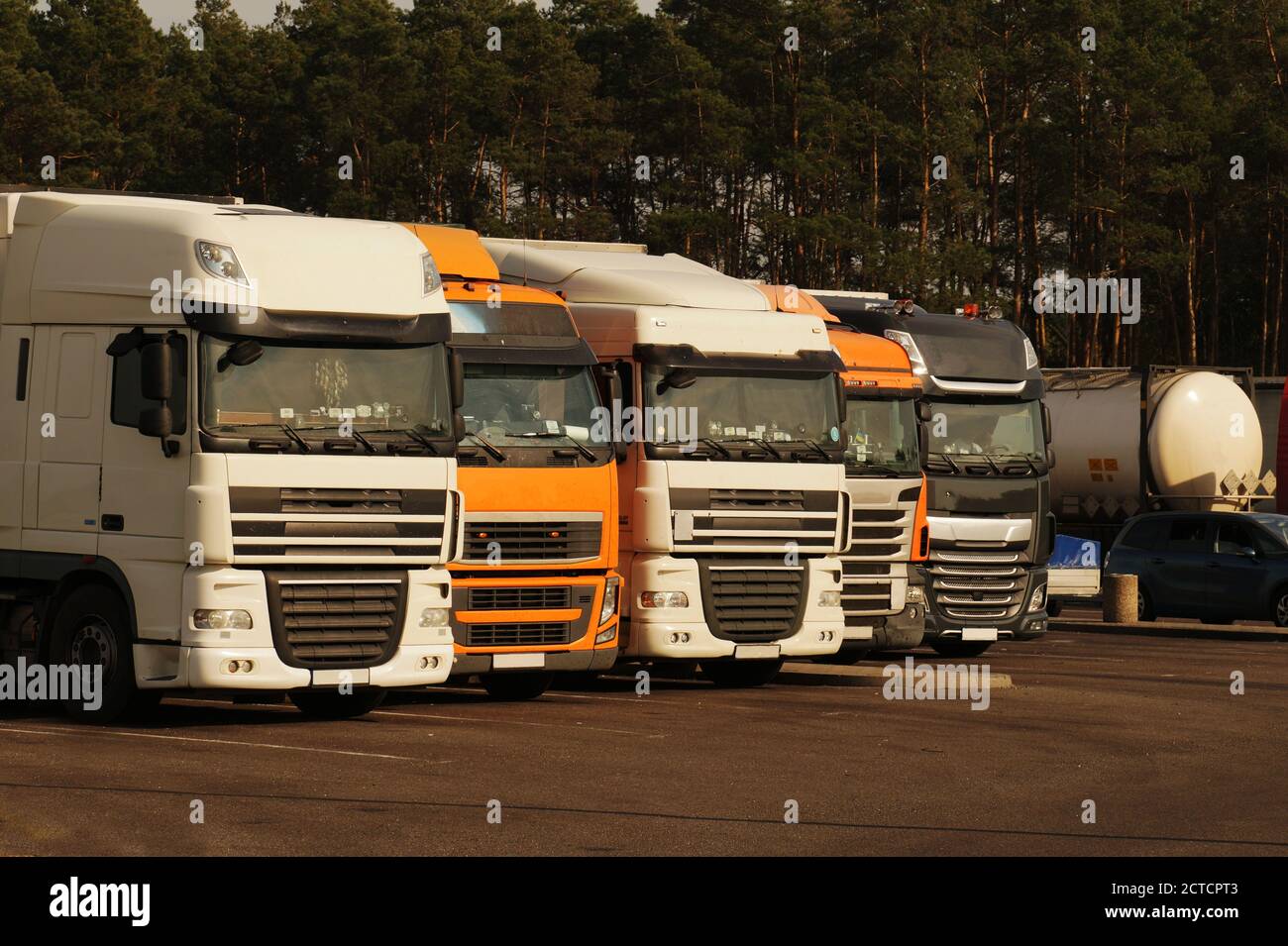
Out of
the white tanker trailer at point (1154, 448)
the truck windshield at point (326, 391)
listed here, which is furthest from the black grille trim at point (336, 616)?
the white tanker trailer at point (1154, 448)

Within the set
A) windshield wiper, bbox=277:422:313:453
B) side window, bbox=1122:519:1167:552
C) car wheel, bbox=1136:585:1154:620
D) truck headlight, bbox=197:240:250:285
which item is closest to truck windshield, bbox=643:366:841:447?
windshield wiper, bbox=277:422:313:453

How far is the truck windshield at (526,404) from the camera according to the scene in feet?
57.2

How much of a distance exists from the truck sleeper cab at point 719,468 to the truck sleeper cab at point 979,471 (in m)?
4.13

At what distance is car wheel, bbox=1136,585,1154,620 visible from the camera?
32812mm

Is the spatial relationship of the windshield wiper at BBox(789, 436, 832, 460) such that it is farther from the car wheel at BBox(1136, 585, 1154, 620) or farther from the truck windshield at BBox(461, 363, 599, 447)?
the car wheel at BBox(1136, 585, 1154, 620)

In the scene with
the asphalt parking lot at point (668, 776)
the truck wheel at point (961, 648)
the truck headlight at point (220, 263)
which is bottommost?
the asphalt parking lot at point (668, 776)

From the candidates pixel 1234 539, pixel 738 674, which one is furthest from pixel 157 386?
pixel 1234 539

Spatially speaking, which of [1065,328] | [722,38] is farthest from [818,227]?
[1065,328]

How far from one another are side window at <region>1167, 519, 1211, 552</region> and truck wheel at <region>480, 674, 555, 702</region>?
15.9 m

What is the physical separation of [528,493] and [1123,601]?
55.3 ft

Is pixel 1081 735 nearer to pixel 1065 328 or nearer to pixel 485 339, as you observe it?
pixel 485 339

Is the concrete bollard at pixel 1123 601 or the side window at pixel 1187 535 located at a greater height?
the side window at pixel 1187 535

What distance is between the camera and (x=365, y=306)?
15562mm

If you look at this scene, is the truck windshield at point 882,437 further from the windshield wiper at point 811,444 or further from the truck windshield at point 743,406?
the windshield wiper at point 811,444
